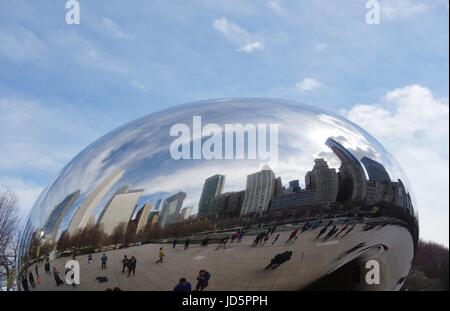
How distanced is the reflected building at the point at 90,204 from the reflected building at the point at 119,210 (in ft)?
0.76

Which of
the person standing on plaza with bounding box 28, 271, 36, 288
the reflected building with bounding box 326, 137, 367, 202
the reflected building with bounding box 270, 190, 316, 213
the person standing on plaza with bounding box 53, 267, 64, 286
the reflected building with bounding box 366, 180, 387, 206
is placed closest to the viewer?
the reflected building with bounding box 270, 190, 316, 213

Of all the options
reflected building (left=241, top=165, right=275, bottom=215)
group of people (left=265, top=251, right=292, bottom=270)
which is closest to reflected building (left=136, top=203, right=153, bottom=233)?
reflected building (left=241, top=165, right=275, bottom=215)

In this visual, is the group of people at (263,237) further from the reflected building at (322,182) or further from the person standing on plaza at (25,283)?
the person standing on plaza at (25,283)

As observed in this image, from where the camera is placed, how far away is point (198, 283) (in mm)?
7844

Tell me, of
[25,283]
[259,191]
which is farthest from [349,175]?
[25,283]

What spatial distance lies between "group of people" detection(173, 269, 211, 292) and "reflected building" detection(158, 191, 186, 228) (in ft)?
3.03

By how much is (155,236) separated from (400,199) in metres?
4.60

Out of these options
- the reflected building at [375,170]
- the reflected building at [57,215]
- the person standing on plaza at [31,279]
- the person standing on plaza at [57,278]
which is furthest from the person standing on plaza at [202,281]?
the reflected building at [375,170]

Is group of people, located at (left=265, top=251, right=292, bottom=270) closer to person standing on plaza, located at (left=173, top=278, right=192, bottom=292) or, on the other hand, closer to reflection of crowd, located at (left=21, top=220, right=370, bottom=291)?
reflection of crowd, located at (left=21, top=220, right=370, bottom=291)

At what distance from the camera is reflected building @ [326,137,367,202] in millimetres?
8492

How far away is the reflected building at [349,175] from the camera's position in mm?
8492

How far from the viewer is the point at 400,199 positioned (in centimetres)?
943
